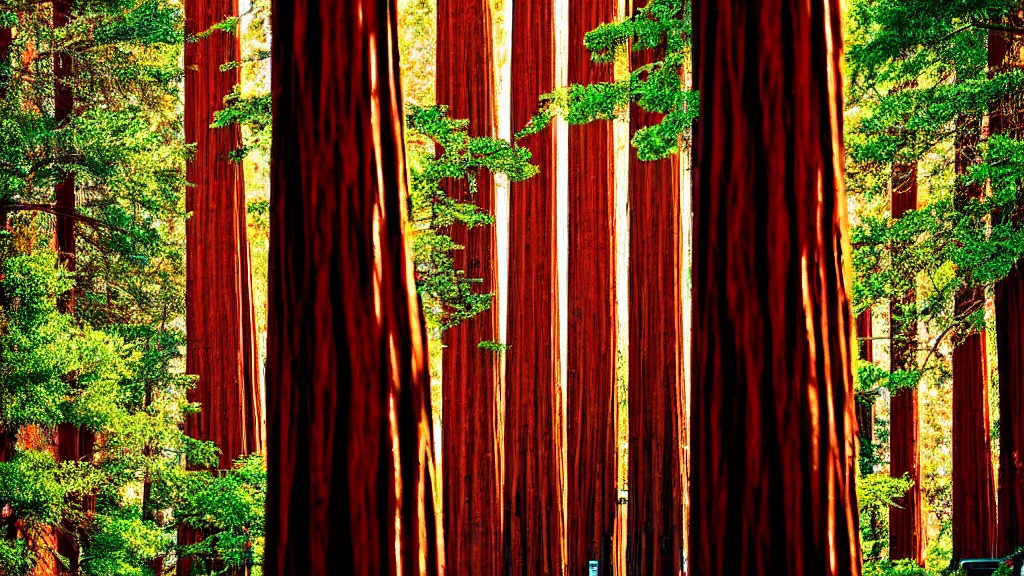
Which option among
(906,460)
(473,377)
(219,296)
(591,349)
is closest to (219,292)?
(219,296)

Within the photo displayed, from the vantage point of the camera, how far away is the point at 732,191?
203 inches

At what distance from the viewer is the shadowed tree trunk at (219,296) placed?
1342cm

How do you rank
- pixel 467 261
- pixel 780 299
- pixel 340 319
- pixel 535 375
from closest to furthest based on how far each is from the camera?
1. pixel 780 299
2. pixel 340 319
3. pixel 467 261
4. pixel 535 375

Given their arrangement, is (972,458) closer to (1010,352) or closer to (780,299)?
(1010,352)

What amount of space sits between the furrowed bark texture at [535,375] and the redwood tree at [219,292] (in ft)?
10.2

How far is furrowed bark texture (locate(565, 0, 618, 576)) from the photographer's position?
1413 cm

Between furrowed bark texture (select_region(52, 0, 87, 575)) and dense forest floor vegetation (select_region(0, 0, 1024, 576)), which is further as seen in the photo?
furrowed bark texture (select_region(52, 0, 87, 575))

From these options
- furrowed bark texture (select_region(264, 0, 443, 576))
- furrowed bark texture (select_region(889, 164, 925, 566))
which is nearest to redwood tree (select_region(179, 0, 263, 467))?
furrowed bark texture (select_region(264, 0, 443, 576))

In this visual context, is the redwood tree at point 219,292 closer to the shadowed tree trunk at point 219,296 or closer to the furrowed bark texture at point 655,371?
the shadowed tree trunk at point 219,296

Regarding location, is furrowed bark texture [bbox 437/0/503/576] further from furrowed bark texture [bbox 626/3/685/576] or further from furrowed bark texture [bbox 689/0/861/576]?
furrowed bark texture [bbox 689/0/861/576]

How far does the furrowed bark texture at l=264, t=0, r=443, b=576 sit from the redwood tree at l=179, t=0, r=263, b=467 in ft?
26.9

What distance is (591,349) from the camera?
14242mm

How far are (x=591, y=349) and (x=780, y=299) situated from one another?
9205 millimetres

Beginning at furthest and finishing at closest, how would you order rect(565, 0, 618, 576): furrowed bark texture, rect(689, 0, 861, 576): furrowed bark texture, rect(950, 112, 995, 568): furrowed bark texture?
rect(950, 112, 995, 568): furrowed bark texture → rect(565, 0, 618, 576): furrowed bark texture → rect(689, 0, 861, 576): furrowed bark texture
